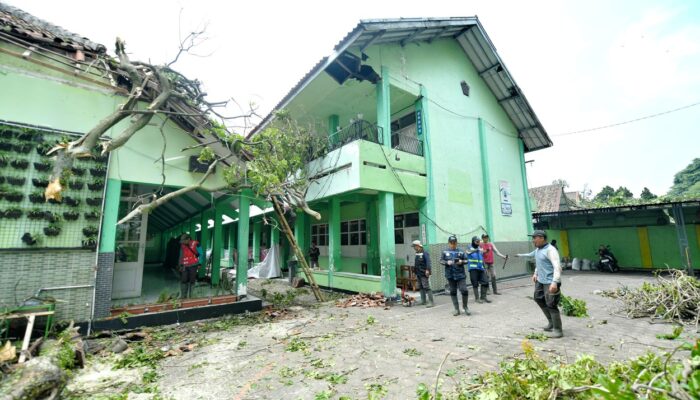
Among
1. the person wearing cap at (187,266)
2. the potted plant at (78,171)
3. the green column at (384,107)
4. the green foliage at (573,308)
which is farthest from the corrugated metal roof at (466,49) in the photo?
the green foliage at (573,308)

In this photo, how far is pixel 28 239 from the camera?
5359mm

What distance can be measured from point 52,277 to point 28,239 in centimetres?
78

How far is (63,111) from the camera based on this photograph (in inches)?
237

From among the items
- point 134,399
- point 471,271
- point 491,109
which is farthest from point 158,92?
point 491,109

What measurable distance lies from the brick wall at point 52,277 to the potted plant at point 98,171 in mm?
1525

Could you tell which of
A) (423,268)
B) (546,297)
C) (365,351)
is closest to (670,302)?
(546,297)

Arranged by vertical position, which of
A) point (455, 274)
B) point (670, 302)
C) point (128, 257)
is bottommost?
point (670, 302)

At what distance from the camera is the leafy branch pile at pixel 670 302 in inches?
225

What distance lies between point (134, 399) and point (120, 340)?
2309 millimetres

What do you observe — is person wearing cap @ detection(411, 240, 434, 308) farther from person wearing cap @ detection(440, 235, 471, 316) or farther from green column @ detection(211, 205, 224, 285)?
green column @ detection(211, 205, 224, 285)

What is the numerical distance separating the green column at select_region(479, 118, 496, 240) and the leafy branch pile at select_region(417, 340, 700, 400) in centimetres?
925

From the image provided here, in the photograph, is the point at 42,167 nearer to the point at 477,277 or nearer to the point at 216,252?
the point at 216,252

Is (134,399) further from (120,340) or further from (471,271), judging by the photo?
(471,271)

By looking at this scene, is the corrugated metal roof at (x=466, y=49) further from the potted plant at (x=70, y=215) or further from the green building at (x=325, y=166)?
the potted plant at (x=70, y=215)
